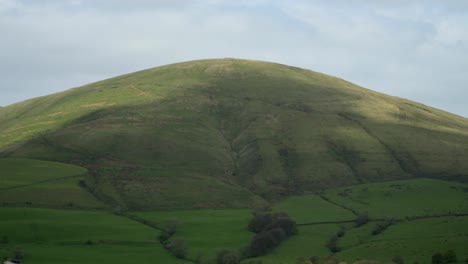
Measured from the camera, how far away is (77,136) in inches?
7441

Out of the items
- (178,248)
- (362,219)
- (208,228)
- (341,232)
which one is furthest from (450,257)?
(208,228)

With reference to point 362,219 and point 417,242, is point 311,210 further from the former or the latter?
point 417,242

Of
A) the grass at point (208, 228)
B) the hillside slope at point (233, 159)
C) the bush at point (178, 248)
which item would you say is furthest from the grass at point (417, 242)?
the hillside slope at point (233, 159)

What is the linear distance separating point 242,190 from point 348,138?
159 feet

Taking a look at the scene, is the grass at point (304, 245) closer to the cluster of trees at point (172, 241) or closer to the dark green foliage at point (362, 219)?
the dark green foliage at point (362, 219)

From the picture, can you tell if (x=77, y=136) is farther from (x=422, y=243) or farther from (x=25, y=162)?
(x=422, y=243)

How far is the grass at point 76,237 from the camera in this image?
101m

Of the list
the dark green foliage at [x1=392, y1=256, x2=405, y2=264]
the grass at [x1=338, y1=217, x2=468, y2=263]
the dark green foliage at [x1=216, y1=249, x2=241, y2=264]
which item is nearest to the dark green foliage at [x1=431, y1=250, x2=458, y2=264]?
the grass at [x1=338, y1=217, x2=468, y2=263]

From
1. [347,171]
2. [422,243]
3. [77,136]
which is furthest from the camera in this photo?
[77,136]

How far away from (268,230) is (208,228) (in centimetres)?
1320

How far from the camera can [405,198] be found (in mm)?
146750

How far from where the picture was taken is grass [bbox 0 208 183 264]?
331ft

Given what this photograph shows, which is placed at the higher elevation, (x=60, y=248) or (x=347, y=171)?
(x=347, y=171)

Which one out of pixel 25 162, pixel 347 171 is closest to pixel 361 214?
pixel 347 171
